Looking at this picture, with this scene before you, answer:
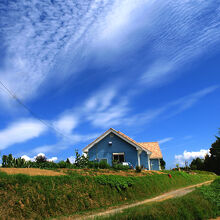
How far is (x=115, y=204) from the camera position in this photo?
14.5 meters

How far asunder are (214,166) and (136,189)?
45130 mm

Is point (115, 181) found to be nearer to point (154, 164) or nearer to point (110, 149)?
point (110, 149)

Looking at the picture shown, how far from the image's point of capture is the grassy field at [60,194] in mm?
10188

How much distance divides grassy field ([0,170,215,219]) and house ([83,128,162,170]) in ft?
42.1

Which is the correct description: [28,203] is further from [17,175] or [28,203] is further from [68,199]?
[68,199]

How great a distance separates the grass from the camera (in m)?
8.61

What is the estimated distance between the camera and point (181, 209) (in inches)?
407

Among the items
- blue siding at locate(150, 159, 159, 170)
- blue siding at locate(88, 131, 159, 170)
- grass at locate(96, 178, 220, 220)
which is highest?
blue siding at locate(88, 131, 159, 170)

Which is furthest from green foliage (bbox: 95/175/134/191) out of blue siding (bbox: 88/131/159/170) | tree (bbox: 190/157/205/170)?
tree (bbox: 190/157/205/170)

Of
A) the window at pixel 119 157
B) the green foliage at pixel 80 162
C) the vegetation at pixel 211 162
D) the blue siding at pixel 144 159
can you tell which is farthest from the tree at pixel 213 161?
the green foliage at pixel 80 162

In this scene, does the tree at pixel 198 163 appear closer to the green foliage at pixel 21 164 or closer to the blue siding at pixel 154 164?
the blue siding at pixel 154 164

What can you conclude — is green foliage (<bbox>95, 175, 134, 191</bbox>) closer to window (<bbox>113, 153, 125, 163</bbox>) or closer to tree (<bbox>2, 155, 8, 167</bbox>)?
tree (<bbox>2, 155, 8, 167</bbox>)

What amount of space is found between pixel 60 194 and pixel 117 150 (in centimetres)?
2015

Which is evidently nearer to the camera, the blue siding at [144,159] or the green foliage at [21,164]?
the green foliage at [21,164]
